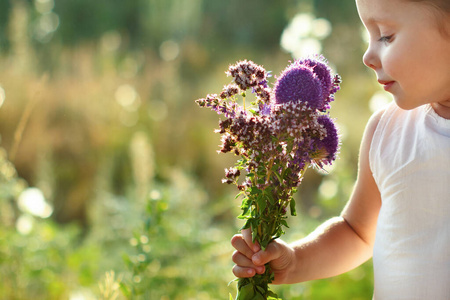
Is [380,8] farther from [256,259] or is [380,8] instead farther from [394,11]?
[256,259]

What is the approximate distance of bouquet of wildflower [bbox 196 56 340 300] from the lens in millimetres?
801

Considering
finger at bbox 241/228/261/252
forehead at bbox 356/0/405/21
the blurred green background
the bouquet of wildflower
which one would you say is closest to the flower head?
the bouquet of wildflower

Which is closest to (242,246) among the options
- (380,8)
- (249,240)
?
(249,240)

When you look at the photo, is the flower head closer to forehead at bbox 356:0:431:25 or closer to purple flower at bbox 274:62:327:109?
purple flower at bbox 274:62:327:109

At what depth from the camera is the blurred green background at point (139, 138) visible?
206cm

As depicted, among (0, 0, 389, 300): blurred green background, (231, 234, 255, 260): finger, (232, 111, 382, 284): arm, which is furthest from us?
(0, 0, 389, 300): blurred green background

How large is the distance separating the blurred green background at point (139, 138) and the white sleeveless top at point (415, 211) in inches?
22.8

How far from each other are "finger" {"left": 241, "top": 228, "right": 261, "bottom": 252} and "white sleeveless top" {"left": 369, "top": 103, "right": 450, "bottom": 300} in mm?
257

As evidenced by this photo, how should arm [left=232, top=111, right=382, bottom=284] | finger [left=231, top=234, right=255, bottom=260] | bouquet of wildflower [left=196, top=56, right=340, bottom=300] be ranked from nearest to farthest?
bouquet of wildflower [left=196, top=56, right=340, bottom=300]
finger [left=231, top=234, right=255, bottom=260]
arm [left=232, top=111, right=382, bottom=284]

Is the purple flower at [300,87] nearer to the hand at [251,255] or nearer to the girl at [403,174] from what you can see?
the girl at [403,174]

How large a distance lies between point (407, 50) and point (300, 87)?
18cm

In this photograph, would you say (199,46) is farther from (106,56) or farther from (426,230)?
(426,230)

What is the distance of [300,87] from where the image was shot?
2.72ft

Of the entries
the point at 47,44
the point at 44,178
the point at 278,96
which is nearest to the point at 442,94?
the point at 278,96
